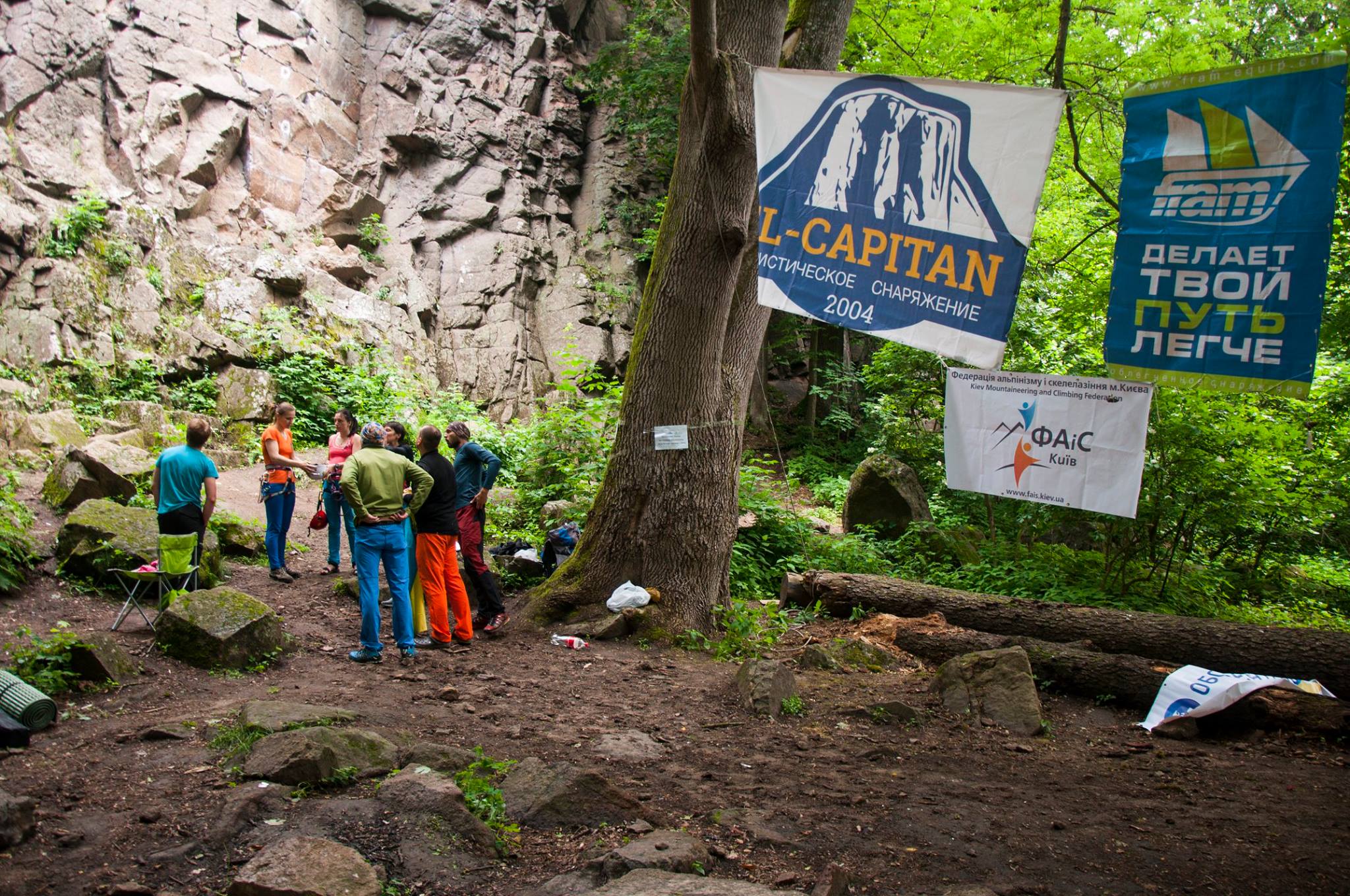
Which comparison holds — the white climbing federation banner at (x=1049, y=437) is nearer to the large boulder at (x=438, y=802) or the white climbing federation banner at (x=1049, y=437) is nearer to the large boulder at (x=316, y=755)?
the large boulder at (x=438, y=802)

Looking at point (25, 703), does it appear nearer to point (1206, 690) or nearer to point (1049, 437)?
point (1049, 437)

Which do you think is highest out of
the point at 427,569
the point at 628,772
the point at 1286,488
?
the point at 1286,488

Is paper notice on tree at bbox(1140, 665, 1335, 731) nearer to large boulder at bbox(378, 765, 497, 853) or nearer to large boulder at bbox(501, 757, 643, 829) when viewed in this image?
large boulder at bbox(501, 757, 643, 829)

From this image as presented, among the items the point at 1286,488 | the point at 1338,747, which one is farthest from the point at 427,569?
the point at 1286,488

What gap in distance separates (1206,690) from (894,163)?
4.73 metres

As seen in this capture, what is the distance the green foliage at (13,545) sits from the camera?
685 cm

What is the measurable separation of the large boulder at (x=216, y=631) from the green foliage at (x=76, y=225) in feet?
39.1

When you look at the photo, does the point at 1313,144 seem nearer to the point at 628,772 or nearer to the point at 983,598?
the point at 628,772

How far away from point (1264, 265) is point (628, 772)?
3828mm

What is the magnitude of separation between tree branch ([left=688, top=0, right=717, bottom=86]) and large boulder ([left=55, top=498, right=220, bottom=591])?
19.2ft

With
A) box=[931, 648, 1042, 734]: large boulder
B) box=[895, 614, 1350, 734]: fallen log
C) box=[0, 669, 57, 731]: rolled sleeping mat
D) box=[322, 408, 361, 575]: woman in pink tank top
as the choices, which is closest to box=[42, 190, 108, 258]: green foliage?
box=[322, 408, 361, 575]: woman in pink tank top

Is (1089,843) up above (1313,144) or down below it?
below

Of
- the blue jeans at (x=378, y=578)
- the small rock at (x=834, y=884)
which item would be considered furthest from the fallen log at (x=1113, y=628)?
the small rock at (x=834, y=884)

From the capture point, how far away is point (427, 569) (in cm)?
709
